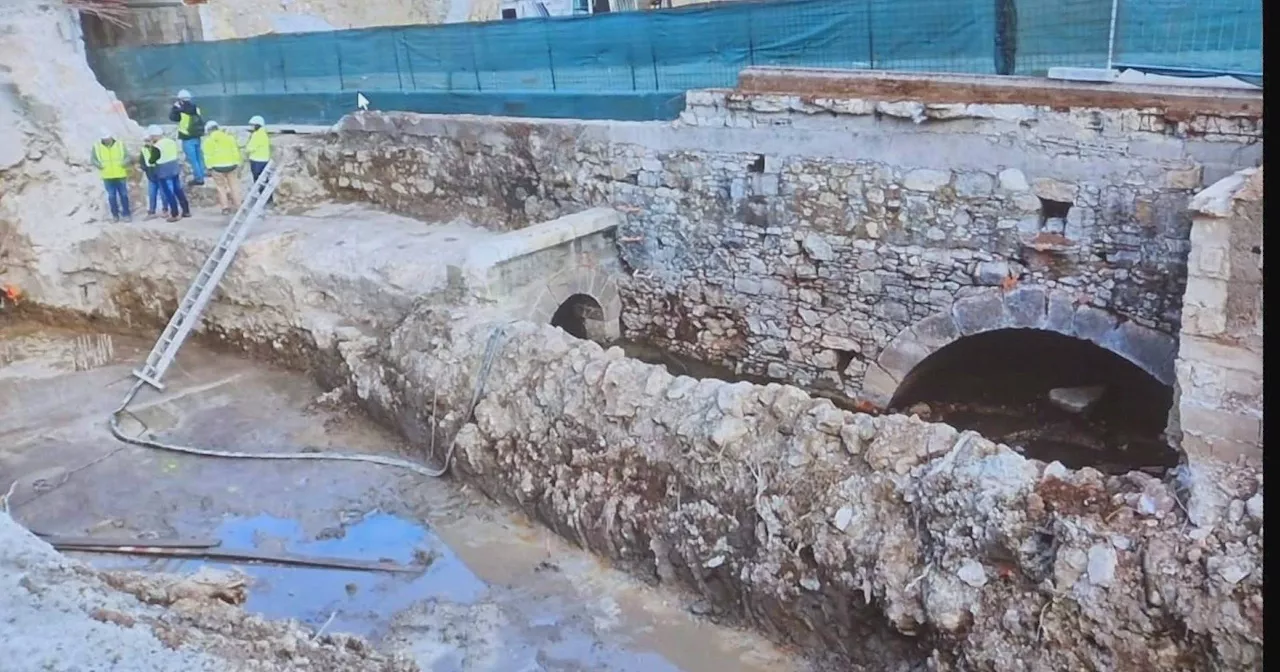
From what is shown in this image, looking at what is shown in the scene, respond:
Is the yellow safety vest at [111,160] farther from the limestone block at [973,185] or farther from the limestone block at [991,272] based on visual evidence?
the limestone block at [991,272]

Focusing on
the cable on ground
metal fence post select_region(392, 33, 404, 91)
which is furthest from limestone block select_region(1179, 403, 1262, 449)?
metal fence post select_region(392, 33, 404, 91)

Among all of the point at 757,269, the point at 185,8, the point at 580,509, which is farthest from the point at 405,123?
the point at 185,8

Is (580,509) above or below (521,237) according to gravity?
below

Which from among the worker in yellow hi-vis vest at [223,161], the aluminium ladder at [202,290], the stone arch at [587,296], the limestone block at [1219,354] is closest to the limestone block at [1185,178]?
the limestone block at [1219,354]

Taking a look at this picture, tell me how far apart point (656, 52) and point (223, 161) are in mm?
5032

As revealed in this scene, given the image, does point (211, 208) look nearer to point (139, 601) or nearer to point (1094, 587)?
point (139, 601)

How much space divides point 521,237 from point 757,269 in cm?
211

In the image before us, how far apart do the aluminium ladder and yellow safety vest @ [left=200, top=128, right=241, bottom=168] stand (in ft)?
2.18

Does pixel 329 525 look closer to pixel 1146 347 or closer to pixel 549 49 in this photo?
pixel 549 49

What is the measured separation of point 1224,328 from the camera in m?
5.34

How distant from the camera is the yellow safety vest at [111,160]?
11898mm

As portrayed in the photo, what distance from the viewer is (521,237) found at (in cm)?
966

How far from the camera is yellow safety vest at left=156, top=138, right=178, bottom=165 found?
38.5 feet

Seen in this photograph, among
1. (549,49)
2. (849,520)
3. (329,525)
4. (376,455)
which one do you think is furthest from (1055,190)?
(329,525)
